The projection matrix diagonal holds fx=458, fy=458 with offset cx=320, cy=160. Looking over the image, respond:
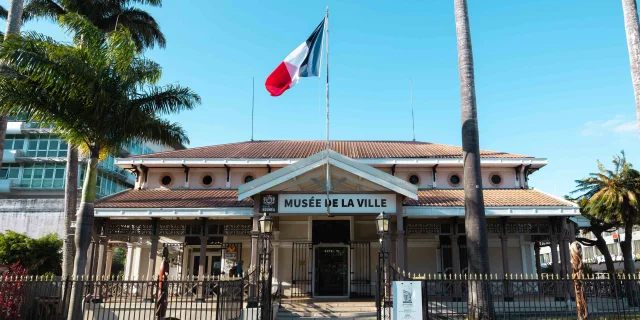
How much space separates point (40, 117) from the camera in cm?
1421

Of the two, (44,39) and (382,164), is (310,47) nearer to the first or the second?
(382,164)

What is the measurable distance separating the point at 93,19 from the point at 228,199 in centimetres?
1130

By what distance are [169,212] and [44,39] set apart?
691 cm

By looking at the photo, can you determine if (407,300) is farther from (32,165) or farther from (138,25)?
(32,165)

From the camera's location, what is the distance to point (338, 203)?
15172mm

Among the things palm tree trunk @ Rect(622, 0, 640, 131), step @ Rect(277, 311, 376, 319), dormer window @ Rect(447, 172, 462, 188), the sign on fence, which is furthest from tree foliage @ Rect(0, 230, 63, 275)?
palm tree trunk @ Rect(622, 0, 640, 131)

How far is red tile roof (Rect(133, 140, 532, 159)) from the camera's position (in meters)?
20.5

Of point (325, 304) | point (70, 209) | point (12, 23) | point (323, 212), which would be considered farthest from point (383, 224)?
point (12, 23)

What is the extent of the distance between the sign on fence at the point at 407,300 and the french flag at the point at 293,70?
7.43 metres

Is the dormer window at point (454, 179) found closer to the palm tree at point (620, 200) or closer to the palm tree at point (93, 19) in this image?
the palm tree at point (620, 200)

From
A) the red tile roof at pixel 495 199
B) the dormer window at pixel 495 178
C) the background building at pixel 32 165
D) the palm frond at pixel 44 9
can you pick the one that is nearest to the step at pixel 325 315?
the red tile roof at pixel 495 199

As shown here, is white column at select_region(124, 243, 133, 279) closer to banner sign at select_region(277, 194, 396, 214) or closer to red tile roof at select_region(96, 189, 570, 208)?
red tile roof at select_region(96, 189, 570, 208)

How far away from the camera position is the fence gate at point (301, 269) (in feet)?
62.2

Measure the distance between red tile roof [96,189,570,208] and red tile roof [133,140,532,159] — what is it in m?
1.73
